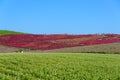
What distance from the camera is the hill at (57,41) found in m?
55.0

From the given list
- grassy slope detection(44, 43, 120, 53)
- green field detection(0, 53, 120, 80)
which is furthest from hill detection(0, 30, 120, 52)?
green field detection(0, 53, 120, 80)

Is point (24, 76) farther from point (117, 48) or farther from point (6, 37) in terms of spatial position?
point (6, 37)

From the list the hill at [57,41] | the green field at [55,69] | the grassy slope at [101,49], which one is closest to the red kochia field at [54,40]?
the hill at [57,41]

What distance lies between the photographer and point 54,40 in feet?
193

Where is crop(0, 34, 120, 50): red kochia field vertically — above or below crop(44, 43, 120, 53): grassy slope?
above

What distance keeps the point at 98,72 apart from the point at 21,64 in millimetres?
5227

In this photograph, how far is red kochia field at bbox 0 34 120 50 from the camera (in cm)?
5610

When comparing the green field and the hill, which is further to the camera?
the hill

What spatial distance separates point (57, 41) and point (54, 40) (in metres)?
0.70

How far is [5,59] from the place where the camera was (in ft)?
96.5

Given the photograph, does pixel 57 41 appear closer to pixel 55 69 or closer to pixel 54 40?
pixel 54 40

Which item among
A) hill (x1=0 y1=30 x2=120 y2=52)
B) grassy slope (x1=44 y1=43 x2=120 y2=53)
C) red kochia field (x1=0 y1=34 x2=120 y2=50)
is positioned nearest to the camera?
grassy slope (x1=44 y1=43 x2=120 y2=53)

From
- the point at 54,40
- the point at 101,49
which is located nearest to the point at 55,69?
the point at 101,49

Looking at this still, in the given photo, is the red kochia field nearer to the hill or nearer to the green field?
the hill
